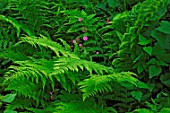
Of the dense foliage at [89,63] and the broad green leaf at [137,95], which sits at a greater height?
the dense foliage at [89,63]

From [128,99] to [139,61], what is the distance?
0.34 m

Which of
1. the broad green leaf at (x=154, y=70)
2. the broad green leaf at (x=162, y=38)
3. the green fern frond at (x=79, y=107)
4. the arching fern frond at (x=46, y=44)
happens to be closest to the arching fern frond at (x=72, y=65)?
the arching fern frond at (x=46, y=44)

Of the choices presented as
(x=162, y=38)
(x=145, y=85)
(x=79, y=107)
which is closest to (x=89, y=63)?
(x=79, y=107)

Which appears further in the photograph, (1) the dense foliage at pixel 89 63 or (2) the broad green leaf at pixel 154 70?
(2) the broad green leaf at pixel 154 70

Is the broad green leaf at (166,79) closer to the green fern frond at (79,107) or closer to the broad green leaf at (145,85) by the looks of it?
the broad green leaf at (145,85)

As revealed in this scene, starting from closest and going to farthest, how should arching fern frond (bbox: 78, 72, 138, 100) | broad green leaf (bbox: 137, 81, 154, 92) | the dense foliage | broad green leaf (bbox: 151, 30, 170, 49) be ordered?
arching fern frond (bbox: 78, 72, 138, 100)
the dense foliage
broad green leaf (bbox: 137, 81, 154, 92)
broad green leaf (bbox: 151, 30, 170, 49)

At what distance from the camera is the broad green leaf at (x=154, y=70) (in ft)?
8.44

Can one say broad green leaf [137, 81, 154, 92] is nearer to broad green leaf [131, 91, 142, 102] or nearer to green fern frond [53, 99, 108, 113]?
broad green leaf [131, 91, 142, 102]

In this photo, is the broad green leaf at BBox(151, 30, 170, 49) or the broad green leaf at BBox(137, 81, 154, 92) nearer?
the broad green leaf at BBox(137, 81, 154, 92)

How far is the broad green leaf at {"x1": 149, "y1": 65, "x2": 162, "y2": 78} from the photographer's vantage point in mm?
2573

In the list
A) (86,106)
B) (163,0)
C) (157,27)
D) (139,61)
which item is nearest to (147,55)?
(139,61)

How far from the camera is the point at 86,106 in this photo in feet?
7.89

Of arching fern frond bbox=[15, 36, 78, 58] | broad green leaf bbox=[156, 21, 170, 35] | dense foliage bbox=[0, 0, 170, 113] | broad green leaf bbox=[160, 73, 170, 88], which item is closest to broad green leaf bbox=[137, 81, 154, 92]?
dense foliage bbox=[0, 0, 170, 113]

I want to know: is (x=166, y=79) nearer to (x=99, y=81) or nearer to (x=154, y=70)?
(x=154, y=70)
